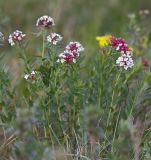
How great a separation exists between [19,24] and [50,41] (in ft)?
9.31

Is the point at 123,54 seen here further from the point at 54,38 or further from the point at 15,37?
the point at 15,37

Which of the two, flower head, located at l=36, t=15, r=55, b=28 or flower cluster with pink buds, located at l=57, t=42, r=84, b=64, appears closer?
flower cluster with pink buds, located at l=57, t=42, r=84, b=64

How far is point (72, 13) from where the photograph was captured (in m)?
5.35

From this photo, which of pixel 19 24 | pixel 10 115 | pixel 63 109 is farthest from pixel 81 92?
pixel 19 24

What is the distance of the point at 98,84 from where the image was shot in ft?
8.26

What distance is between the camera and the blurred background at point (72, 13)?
5020mm

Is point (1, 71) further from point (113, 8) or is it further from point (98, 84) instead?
point (113, 8)

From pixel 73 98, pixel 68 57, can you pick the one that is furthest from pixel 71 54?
pixel 73 98

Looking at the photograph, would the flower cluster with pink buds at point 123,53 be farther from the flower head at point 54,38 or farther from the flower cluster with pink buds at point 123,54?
the flower head at point 54,38

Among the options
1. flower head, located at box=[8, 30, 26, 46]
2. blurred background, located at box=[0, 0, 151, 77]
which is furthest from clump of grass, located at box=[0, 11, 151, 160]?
blurred background, located at box=[0, 0, 151, 77]

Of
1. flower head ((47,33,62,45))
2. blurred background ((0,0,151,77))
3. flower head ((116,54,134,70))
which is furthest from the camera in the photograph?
blurred background ((0,0,151,77))

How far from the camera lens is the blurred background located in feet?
16.5

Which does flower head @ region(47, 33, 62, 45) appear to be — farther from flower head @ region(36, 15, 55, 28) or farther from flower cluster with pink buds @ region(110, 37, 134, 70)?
flower cluster with pink buds @ region(110, 37, 134, 70)

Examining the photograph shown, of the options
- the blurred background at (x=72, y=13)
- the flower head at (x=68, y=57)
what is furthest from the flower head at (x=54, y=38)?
the blurred background at (x=72, y=13)
